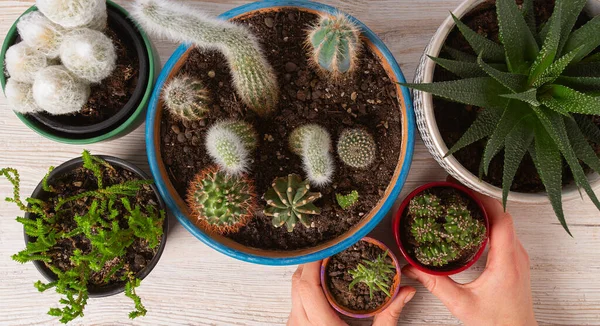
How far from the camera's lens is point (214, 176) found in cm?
103

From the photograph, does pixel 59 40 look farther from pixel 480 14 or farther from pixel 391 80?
pixel 480 14

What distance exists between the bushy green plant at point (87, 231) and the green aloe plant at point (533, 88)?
0.73 metres

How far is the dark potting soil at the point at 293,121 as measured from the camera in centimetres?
117

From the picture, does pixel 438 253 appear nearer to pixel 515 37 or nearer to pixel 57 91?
pixel 515 37

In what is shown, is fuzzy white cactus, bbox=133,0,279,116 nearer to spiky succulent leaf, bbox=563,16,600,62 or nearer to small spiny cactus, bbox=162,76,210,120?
small spiny cactus, bbox=162,76,210,120

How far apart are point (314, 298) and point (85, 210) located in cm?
72

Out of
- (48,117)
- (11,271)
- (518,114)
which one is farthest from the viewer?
(11,271)

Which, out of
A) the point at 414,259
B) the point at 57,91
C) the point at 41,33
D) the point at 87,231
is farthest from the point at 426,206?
the point at 41,33

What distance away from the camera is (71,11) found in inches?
40.3

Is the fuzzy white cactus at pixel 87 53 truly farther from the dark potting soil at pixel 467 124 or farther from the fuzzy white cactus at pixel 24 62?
the dark potting soil at pixel 467 124

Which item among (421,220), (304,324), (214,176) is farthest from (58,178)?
(421,220)

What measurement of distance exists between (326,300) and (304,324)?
11cm

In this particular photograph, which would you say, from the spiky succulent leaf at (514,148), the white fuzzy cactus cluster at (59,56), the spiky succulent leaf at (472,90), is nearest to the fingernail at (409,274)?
the spiky succulent leaf at (514,148)

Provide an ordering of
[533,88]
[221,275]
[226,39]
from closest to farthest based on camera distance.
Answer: [533,88] < [226,39] < [221,275]
